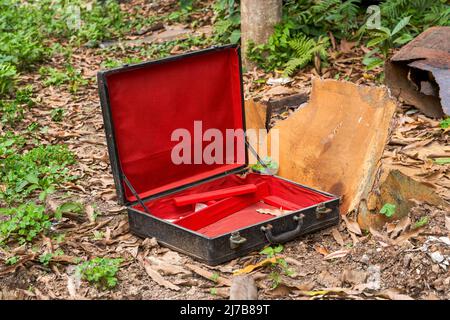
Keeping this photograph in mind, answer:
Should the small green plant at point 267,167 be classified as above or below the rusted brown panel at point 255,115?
below

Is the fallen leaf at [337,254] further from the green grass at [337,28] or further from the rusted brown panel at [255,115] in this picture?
the green grass at [337,28]

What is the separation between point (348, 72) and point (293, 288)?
3.83 m

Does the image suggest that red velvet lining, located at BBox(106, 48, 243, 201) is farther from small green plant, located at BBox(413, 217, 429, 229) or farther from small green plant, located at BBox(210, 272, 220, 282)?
small green plant, located at BBox(413, 217, 429, 229)

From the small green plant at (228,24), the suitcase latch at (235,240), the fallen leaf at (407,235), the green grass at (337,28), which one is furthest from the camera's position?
the small green plant at (228,24)

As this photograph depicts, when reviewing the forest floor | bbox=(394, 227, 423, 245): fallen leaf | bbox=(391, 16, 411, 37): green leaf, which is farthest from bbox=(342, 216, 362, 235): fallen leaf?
bbox=(391, 16, 411, 37): green leaf

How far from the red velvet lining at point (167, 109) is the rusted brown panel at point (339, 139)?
0.43 metres

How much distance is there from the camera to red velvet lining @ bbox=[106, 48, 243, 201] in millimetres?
4594

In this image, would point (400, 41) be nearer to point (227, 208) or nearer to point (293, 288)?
point (227, 208)

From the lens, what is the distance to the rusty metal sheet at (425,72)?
5953 millimetres

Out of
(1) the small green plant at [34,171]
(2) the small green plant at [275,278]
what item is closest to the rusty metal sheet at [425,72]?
(2) the small green plant at [275,278]

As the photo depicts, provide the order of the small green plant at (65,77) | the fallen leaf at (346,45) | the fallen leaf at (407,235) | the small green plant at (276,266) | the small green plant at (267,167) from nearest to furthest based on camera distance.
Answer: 1. the small green plant at (276,266)
2. the fallen leaf at (407,235)
3. the small green plant at (267,167)
4. the fallen leaf at (346,45)
5. the small green plant at (65,77)

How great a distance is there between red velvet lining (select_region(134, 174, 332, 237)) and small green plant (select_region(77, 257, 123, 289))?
0.58m

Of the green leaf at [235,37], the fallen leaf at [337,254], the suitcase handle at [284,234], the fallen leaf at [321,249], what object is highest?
the green leaf at [235,37]

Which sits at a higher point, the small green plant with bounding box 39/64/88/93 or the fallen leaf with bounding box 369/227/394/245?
the small green plant with bounding box 39/64/88/93
